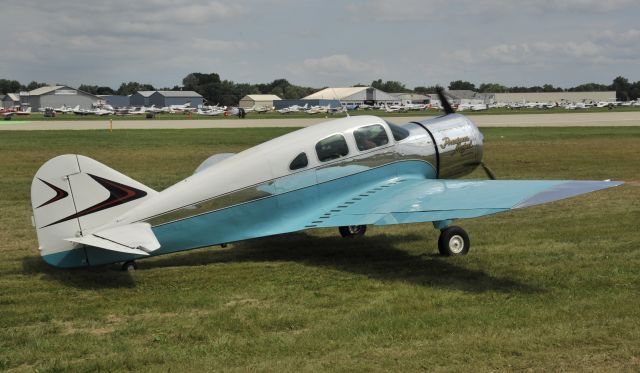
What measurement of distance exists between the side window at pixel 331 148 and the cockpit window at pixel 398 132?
3.24ft

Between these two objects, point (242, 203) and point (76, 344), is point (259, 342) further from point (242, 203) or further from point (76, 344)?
point (242, 203)

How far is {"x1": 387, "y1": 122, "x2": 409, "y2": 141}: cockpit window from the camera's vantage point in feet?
34.6

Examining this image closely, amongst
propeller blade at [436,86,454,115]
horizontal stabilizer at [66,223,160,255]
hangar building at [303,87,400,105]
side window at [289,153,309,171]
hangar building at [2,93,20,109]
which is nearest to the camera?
horizontal stabilizer at [66,223,160,255]

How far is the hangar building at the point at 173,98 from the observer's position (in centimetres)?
16438

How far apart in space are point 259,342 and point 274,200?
11.3 feet

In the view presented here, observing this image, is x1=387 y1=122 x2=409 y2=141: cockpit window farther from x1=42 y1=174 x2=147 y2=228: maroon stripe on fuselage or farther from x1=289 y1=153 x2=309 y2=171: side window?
x1=42 y1=174 x2=147 y2=228: maroon stripe on fuselage

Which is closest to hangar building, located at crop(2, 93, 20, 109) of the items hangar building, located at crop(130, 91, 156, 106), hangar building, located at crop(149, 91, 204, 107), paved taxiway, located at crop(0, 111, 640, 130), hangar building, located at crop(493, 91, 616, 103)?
hangar building, located at crop(130, 91, 156, 106)

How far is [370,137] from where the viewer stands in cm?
1030

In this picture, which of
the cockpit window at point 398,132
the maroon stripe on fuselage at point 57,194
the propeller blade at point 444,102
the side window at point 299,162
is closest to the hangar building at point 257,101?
the propeller blade at point 444,102

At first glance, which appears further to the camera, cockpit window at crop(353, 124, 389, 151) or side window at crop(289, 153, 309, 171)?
cockpit window at crop(353, 124, 389, 151)

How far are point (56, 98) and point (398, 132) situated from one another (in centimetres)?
16465

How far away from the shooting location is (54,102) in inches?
6250

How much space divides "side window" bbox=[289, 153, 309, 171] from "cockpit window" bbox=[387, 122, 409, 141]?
174cm

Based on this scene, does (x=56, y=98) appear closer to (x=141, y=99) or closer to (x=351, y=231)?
(x=141, y=99)
